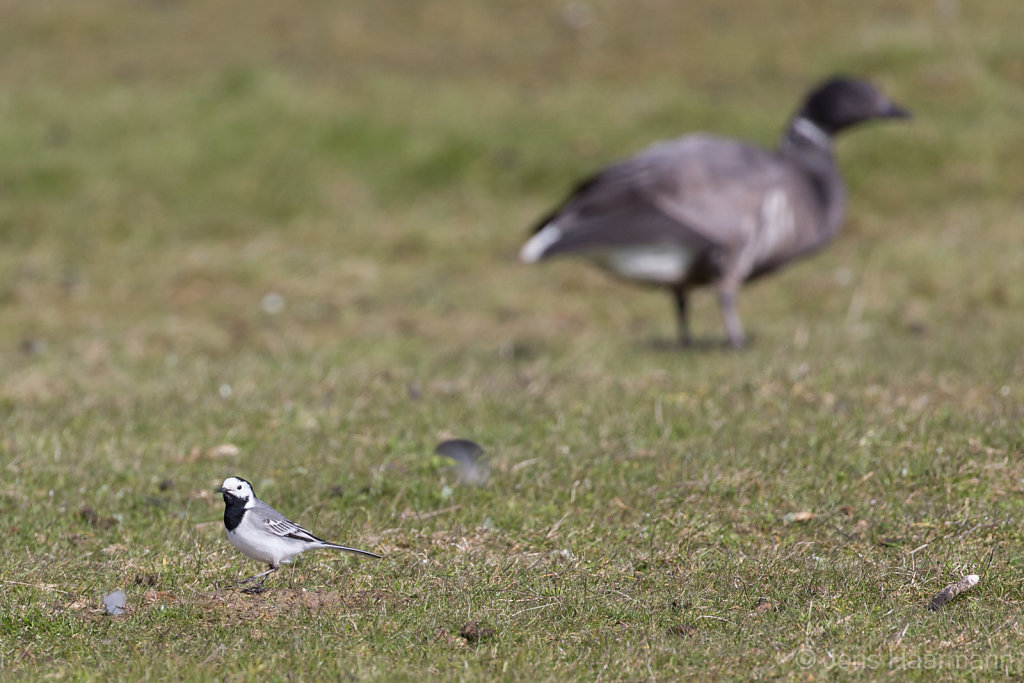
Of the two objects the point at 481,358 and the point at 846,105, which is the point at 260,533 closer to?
the point at 481,358

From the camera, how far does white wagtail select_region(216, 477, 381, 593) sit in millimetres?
5320

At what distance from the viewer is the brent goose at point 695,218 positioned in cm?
1073

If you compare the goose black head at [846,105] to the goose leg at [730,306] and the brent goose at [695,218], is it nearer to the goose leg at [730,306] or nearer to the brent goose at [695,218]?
the brent goose at [695,218]

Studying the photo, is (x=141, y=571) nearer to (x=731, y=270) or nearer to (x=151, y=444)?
(x=151, y=444)

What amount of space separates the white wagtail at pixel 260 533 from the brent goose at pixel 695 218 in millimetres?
5403

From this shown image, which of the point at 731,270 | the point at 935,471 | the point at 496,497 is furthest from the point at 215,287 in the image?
the point at 935,471

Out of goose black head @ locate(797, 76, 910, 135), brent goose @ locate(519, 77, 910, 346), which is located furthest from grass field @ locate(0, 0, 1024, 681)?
goose black head @ locate(797, 76, 910, 135)

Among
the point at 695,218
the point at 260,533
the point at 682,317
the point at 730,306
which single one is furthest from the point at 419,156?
the point at 260,533

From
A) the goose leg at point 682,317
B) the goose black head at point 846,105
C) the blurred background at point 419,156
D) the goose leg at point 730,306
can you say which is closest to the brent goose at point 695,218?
the goose leg at point 730,306

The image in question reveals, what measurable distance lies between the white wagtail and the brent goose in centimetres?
540

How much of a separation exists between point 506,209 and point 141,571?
12231mm

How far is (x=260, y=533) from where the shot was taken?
5309 millimetres

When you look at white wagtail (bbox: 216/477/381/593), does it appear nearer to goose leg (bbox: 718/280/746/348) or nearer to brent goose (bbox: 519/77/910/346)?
brent goose (bbox: 519/77/910/346)

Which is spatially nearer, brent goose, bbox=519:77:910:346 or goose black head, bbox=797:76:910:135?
brent goose, bbox=519:77:910:346
